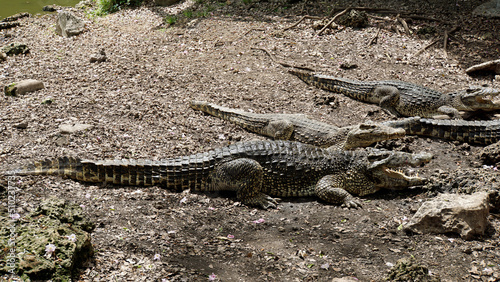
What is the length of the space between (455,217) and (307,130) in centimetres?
285

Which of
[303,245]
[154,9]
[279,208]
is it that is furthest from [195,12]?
[303,245]

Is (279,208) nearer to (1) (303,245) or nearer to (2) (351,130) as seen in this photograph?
(1) (303,245)

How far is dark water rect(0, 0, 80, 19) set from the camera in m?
15.4

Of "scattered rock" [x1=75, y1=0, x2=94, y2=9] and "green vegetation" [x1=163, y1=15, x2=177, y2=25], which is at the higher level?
"scattered rock" [x1=75, y1=0, x2=94, y2=9]

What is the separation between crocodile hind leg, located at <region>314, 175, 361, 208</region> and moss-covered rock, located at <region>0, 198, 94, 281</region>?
9.51 ft

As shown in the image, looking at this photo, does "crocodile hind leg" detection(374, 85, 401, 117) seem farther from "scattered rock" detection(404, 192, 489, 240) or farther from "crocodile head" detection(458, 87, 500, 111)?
"scattered rock" detection(404, 192, 489, 240)

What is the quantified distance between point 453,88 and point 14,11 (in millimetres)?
14418

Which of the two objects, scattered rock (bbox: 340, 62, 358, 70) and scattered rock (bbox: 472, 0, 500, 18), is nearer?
scattered rock (bbox: 340, 62, 358, 70)

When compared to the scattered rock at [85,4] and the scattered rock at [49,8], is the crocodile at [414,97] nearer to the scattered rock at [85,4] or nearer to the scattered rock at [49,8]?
the scattered rock at [85,4]

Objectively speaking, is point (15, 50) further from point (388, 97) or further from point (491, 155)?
point (491, 155)

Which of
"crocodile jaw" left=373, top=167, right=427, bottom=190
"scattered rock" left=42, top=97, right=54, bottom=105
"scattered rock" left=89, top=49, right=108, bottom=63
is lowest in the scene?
"crocodile jaw" left=373, top=167, right=427, bottom=190

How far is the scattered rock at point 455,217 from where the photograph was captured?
462 cm

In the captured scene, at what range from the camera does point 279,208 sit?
5.50 m

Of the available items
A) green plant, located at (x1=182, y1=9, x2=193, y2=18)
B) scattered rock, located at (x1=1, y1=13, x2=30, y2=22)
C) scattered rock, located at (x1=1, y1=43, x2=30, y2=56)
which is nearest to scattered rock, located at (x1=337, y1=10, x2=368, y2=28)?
green plant, located at (x1=182, y1=9, x2=193, y2=18)
